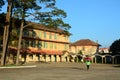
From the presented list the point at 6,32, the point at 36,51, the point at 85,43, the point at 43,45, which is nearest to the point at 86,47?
the point at 85,43

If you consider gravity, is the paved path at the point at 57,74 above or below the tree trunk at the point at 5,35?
→ below

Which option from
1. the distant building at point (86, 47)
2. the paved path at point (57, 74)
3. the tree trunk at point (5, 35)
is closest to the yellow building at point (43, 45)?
the distant building at point (86, 47)

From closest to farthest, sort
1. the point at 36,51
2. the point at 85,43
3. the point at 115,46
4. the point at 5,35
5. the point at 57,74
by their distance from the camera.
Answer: the point at 57,74 → the point at 5,35 → the point at 36,51 → the point at 115,46 → the point at 85,43

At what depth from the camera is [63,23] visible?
4744 cm

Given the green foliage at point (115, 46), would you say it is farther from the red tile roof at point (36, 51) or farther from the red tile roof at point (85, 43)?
the red tile roof at point (85, 43)

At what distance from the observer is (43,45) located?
8400 cm

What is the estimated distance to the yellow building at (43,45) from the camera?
76625 millimetres

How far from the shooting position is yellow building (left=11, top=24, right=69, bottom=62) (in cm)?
7662

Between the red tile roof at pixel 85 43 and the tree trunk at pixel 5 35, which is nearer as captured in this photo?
the tree trunk at pixel 5 35

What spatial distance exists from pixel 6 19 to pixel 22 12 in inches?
93.5

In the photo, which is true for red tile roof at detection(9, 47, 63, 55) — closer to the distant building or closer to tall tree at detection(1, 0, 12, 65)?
tall tree at detection(1, 0, 12, 65)

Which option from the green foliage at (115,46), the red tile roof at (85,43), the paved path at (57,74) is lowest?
the paved path at (57,74)

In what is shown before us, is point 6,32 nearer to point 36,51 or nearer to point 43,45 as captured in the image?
point 36,51

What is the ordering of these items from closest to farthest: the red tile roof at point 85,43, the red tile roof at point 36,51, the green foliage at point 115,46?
the red tile roof at point 36,51, the green foliage at point 115,46, the red tile roof at point 85,43
